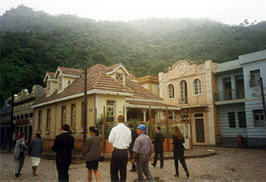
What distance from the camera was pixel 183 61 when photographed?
27.5 meters

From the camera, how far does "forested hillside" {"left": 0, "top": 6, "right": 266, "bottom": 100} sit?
118ft

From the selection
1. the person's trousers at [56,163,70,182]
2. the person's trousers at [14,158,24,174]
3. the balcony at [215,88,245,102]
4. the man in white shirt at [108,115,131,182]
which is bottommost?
the person's trousers at [14,158,24,174]

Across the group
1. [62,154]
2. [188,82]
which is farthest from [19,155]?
[188,82]

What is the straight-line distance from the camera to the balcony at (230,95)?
915 inches

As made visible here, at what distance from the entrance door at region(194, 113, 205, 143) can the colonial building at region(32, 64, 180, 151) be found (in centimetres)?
420

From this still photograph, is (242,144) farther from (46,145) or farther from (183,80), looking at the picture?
(46,145)

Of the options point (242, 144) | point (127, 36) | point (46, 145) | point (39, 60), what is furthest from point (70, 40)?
point (242, 144)

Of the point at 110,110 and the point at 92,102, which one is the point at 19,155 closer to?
the point at 92,102

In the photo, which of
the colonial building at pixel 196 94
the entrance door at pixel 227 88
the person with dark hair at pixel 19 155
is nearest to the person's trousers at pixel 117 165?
the person with dark hair at pixel 19 155

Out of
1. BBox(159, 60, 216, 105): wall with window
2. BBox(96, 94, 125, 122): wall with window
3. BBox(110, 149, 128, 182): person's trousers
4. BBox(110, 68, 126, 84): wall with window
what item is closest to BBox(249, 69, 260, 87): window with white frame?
BBox(159, 60, 216, 105): wall with window

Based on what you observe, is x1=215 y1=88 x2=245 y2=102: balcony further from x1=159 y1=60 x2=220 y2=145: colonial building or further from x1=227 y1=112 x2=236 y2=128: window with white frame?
x1=227 y1=112 x2=236 y2=128: window with white frame

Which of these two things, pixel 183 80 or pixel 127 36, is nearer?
pixel 183 80

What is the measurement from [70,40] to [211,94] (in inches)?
1232

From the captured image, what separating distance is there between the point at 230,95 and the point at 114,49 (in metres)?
29.3
